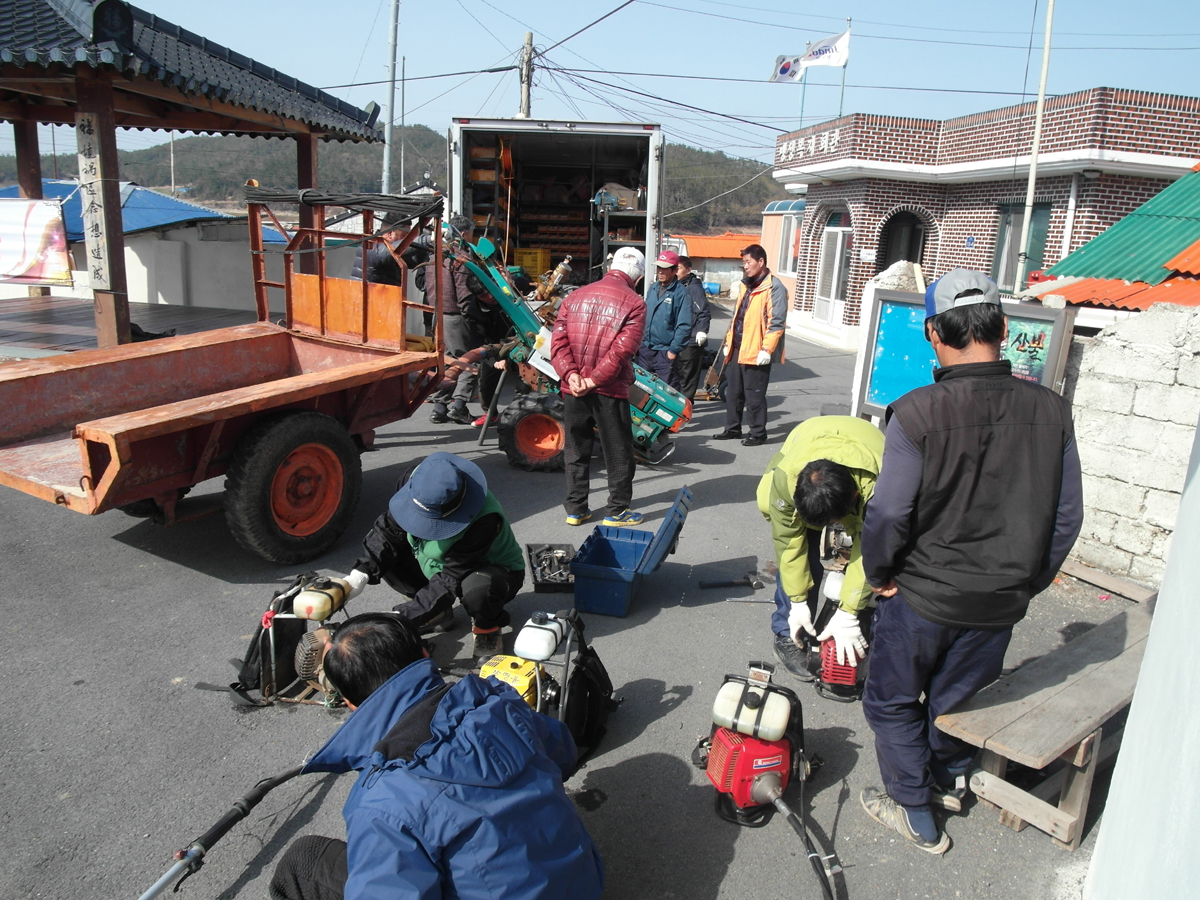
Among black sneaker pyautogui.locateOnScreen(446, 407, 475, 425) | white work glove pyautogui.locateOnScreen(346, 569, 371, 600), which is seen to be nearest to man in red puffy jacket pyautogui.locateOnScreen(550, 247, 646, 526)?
white work glove pyautogui.locateOnScreen(346, 569, 371, 600)

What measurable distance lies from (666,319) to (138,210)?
1285 cm

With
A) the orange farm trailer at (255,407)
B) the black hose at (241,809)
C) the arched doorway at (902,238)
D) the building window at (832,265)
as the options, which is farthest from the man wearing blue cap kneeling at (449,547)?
the arched doorway at (902,238)

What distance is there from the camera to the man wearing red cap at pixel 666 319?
840 centimetres

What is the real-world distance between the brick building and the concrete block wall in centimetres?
1027

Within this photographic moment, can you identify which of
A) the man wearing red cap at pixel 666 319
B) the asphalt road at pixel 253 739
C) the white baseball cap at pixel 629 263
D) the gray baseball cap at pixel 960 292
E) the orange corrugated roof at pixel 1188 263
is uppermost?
the orange corrugated roof at pixel 1188 263

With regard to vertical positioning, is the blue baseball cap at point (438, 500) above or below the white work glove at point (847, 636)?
above

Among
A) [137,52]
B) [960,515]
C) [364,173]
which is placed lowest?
[960,515]

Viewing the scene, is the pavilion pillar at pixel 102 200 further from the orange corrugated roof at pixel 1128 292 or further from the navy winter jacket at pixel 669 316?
the orange corrugated roof at pixel 1128 292

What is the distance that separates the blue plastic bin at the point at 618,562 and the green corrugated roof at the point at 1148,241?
501 cm

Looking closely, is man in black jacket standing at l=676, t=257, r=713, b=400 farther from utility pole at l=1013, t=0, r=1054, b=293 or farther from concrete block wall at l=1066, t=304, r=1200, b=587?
utility pole at l=1013, t=0, r=1054, b=293

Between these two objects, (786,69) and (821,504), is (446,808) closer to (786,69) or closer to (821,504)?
(821,504)

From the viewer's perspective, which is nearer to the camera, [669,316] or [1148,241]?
[1148,241]

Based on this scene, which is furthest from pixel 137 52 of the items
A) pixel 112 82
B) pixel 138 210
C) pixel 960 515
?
pixel 138 210

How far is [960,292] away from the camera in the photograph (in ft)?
8.73
